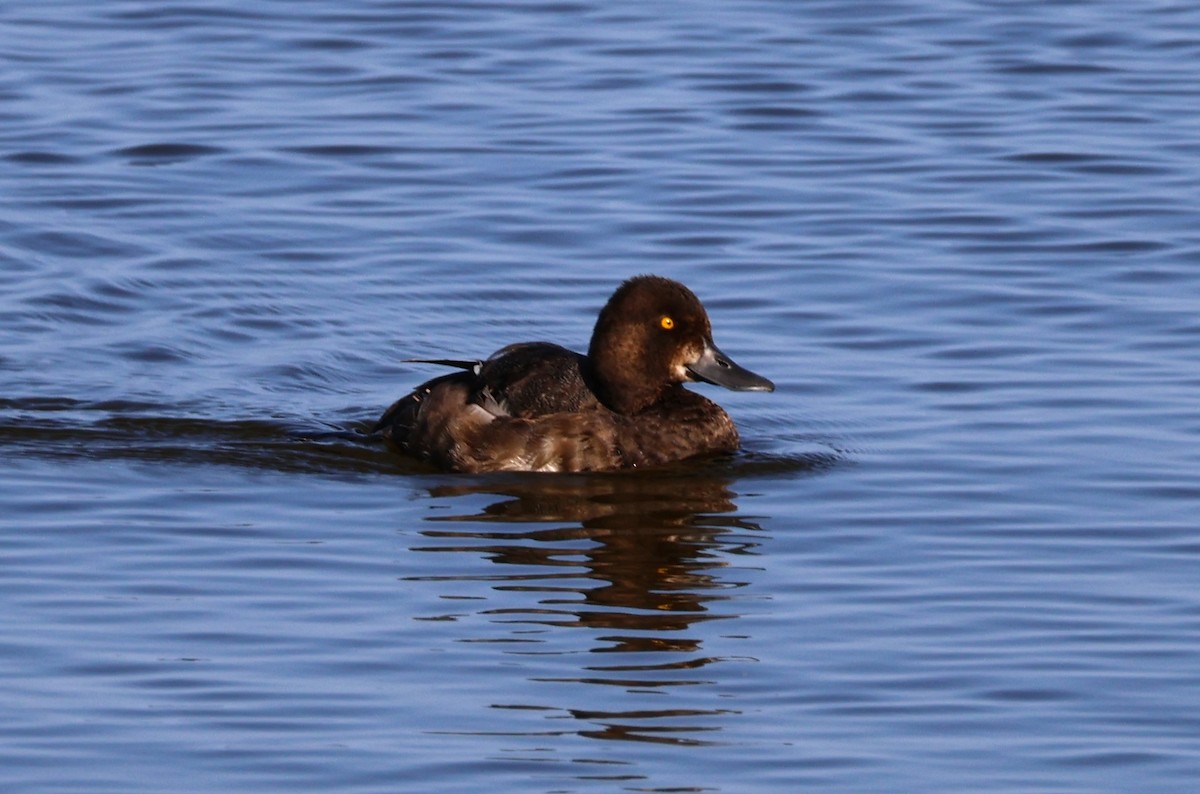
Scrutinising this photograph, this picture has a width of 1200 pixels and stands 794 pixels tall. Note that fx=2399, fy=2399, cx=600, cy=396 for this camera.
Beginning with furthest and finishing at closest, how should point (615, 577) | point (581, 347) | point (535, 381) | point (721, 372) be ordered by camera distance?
point (581, 347)
point (721, 372)
point (535, 381)
point (615, 577)

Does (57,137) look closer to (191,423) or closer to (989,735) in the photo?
(191,423)

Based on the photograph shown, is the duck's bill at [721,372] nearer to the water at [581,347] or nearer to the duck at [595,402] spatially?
the duck at [595,402]

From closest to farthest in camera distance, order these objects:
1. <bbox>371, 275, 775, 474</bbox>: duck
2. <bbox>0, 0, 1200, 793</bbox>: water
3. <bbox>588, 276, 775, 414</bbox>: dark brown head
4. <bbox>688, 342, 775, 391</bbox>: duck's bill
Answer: <bbox>0, 0, 1200, 793</bbox>: water
<bbox>371, 275, 775, 474</bbox>: duck
<bbox>588, 276, 775, 414</bbox>: dark brown head
<bbox>688, 342, 775, 391</bbox>: duck's bill

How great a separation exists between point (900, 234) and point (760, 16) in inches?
291

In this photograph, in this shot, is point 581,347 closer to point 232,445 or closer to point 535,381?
point 535,381

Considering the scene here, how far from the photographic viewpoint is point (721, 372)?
1013 cm

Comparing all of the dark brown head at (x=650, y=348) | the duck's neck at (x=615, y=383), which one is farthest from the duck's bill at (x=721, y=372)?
the duck's neck at (x=615, y=383)

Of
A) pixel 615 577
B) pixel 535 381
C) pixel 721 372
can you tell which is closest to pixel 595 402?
Answer: pixel 535 381

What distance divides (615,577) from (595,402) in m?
1.93

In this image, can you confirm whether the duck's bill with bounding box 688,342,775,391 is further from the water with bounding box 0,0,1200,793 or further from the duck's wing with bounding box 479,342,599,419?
the duck's wing with bounding box 479,342,599,419

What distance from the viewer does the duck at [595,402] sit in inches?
382

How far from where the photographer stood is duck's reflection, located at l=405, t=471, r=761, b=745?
6879mm

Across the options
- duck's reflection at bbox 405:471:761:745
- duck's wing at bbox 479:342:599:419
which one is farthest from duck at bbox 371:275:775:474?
duck's reflection at bbox 405:471:761:745

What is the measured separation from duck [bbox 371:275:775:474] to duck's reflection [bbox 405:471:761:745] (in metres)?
0.15
